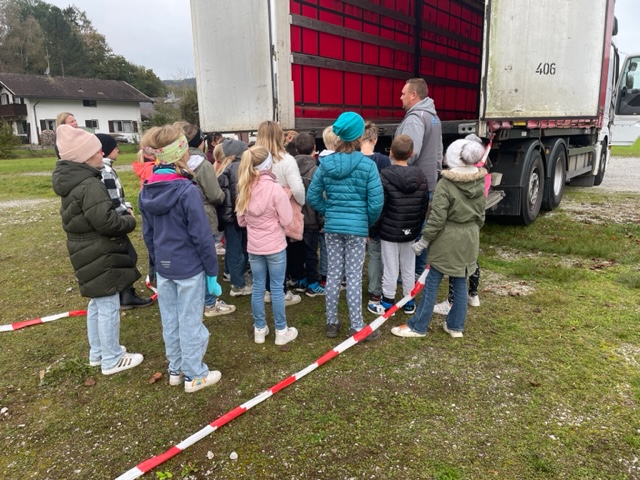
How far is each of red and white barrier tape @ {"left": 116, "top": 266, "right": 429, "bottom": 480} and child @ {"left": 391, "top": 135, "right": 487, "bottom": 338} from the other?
1.62 feet

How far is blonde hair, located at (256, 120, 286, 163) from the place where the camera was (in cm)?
404

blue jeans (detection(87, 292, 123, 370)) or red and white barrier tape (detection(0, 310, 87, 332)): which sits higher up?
blue jeans (detection(87, 292, 123, 370))

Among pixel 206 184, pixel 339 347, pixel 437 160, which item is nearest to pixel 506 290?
pixel 437 160

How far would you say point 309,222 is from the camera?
4664 mm

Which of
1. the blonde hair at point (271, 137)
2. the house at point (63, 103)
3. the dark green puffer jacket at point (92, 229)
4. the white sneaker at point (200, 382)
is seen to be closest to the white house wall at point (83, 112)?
the house at point (63, 103)

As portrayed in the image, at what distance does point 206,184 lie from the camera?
4.14 metres

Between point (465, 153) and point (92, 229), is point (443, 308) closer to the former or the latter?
point (465, 153)

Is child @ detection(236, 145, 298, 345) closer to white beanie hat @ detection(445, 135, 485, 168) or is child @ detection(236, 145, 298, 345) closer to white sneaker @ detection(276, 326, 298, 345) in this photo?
white sneaker @ detection(276, 326, 298, 345)

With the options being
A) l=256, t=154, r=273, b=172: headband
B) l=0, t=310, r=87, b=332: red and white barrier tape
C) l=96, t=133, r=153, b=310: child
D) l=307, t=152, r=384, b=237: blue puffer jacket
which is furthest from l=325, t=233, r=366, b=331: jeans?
l=0, t=310, r=87, b=332: red and white barrier tape

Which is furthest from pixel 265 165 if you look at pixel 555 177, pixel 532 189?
pixel 555 177

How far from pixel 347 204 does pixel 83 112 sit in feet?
175

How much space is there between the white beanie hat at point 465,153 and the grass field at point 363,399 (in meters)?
1.44

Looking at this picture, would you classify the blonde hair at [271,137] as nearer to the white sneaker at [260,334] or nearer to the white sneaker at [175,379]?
the white sneaker at [260,334]

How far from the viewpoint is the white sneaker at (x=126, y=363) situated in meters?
3.48
